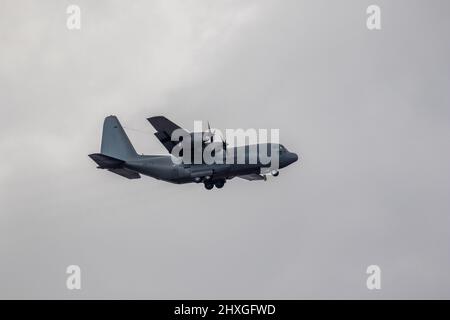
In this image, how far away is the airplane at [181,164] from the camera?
62.7 meters

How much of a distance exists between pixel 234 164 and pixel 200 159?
2.26m

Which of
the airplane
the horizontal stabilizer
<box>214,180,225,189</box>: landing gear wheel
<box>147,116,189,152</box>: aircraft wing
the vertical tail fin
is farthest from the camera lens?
the vertical tail fin

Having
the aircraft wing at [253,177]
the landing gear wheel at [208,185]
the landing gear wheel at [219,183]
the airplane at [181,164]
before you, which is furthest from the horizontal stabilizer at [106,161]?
the aircraft wing at [253,177]

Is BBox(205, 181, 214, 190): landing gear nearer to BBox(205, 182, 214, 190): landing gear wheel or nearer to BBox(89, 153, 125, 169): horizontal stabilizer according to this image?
BBox(205, 182, 214, 190): landing gear wheel

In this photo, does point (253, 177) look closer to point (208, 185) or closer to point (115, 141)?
point (208, 185)

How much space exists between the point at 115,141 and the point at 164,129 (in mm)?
6578

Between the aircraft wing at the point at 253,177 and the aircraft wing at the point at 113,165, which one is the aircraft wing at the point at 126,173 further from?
the aircraft wing at the point at 253,177

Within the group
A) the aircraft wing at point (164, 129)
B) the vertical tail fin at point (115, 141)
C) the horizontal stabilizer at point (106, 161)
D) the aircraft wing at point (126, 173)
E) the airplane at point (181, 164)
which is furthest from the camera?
the vertical tail fin at point (115, 141)

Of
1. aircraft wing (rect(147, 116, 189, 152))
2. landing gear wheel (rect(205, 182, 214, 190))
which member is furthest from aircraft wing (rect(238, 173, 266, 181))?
aircraft wing (rect(147, 116, 189, 152))

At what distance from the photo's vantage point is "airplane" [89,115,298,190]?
62688mm
